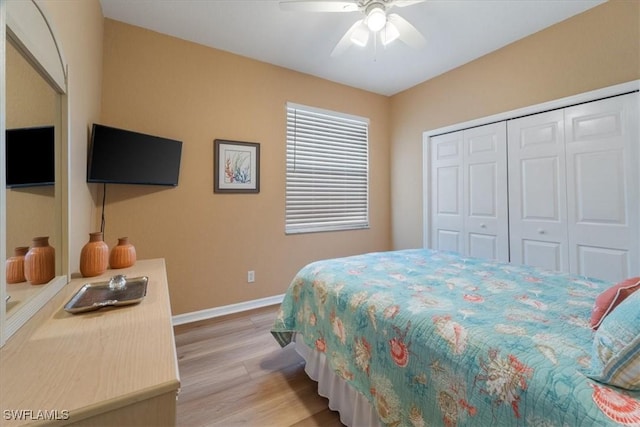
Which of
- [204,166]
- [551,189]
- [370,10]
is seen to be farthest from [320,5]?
[551,189]

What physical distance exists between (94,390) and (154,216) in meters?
2.18

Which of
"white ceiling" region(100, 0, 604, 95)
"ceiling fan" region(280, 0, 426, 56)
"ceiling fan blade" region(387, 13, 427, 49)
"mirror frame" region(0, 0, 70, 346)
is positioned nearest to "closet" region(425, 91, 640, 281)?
"white ceiling" region(100, 0, 604, 95)

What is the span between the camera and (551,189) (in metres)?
2.48

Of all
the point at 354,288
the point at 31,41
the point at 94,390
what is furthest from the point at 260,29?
the point at 94,390

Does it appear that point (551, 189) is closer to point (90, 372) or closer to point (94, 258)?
point (90, 372)

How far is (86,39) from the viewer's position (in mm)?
1812

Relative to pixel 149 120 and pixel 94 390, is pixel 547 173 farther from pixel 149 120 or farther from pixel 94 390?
pixel 149 120

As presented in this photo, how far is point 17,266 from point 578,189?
142 inches

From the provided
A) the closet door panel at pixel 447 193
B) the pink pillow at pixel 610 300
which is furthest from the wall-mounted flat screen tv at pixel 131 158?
the closet door panel at pixel 447 193

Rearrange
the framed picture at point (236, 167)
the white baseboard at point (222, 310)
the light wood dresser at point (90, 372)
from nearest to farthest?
the light wood dresser at point (90, 372) → the white baseboard at point (222, 310) → the framed picture at point (236, 167)

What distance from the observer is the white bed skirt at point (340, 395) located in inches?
51.3

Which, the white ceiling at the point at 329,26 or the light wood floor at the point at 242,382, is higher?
the white ceiling at the point at 329,26

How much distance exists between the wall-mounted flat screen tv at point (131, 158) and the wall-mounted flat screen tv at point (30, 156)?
2.65 feet

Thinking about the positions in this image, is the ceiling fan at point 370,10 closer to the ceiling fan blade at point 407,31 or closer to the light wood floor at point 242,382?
the ceiling fan blade at point 407,31
